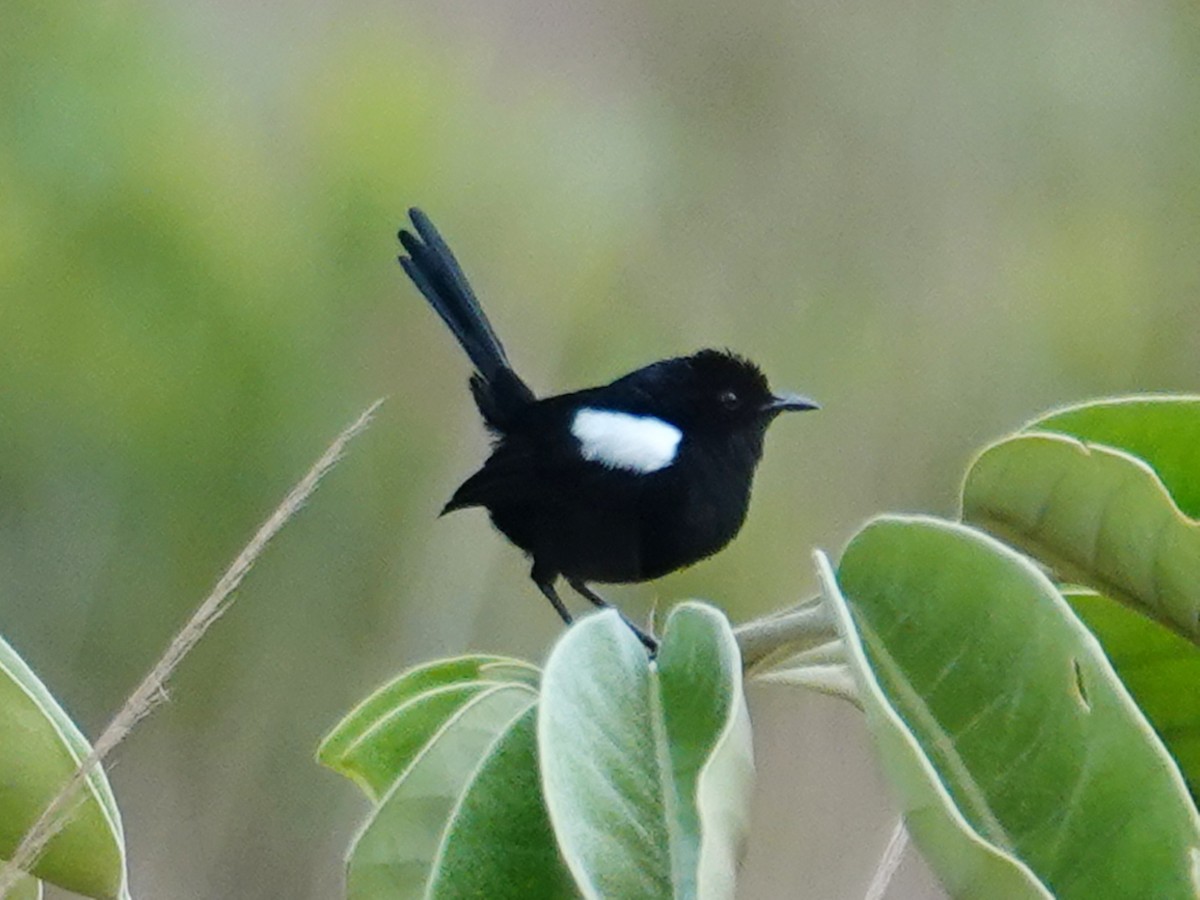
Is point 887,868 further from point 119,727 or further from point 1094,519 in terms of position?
point 119,727

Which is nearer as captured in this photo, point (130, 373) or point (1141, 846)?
point (1141, 846)

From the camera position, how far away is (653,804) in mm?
403

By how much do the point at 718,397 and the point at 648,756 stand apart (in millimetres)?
872

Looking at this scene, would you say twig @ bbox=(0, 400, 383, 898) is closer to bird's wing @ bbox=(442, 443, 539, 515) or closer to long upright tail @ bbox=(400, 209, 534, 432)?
bird's wing @ bbox=(442, 443, 539, 515)

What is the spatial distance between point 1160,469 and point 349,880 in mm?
309

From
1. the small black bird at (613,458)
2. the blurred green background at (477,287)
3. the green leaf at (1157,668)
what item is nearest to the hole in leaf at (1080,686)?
the green leaf at (1157,668)

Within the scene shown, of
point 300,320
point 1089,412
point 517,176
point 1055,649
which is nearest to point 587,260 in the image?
point 517,176

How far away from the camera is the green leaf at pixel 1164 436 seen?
46cm

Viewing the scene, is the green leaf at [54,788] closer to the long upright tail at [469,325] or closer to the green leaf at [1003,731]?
the green leaf at [1003,731]

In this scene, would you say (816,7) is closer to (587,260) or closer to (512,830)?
(587,260)

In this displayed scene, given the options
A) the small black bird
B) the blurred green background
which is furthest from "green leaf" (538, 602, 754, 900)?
the blurred green background

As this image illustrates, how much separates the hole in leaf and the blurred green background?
1.30m

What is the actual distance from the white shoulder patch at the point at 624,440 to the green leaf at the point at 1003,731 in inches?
29.3

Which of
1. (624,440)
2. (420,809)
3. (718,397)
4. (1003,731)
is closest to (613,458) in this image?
(624,440)
